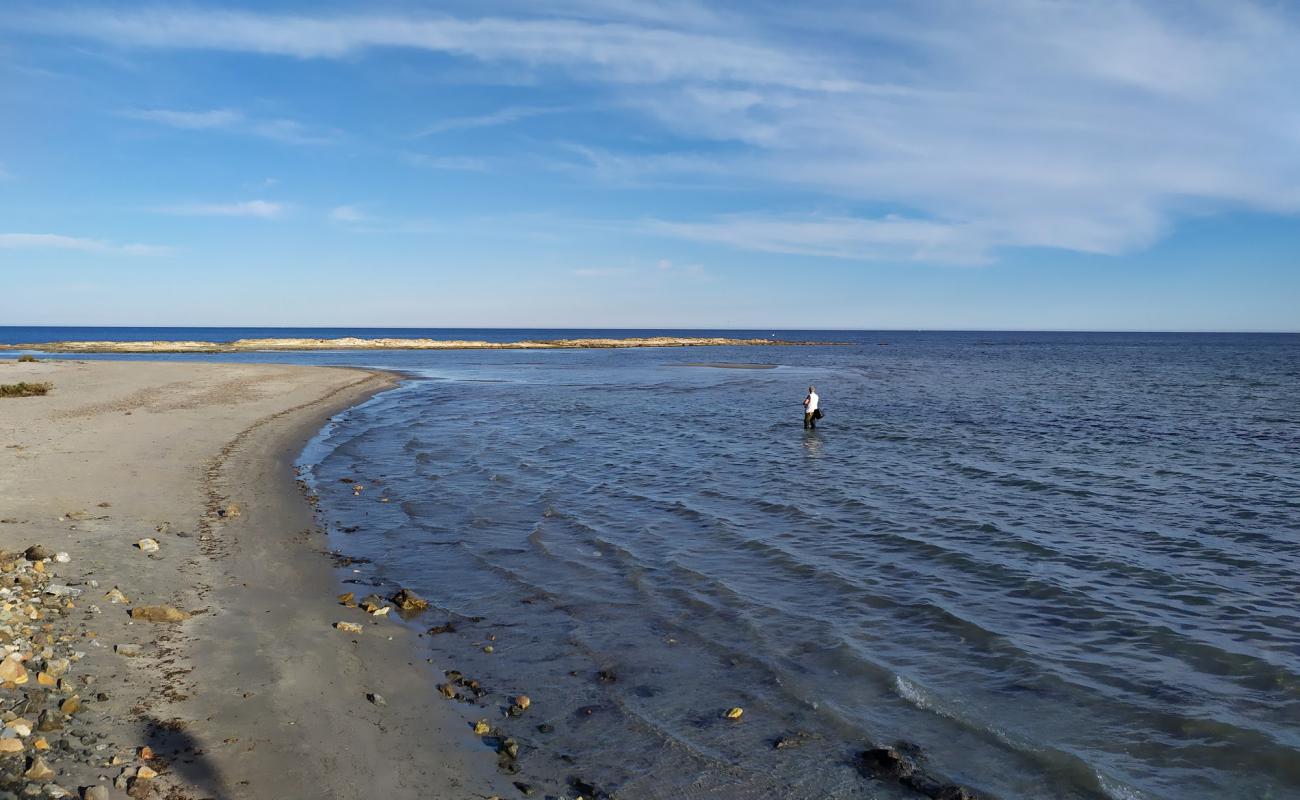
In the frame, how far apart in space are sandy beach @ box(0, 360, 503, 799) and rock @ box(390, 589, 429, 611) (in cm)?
55

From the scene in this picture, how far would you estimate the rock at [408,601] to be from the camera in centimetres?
1042

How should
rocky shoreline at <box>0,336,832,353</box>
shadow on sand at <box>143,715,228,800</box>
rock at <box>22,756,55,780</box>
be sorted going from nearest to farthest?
1. rock at <box>22,756,55,780</box>
2. shadow on sand at <box>143,715,228,800</box>
3. rocky shoreline at <box>0,336,832,353</box>

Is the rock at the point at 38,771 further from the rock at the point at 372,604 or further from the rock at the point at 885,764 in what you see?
the rock at the point at 885,764

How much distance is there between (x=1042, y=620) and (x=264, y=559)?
39.2ft

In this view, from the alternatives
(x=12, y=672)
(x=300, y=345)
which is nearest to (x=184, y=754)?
(x=12, y=672)

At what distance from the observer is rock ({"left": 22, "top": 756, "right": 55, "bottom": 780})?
18.1 feet

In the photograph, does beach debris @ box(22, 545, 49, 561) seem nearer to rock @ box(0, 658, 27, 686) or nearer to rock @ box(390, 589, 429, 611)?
rock @ box(0, 658, 27, 686)

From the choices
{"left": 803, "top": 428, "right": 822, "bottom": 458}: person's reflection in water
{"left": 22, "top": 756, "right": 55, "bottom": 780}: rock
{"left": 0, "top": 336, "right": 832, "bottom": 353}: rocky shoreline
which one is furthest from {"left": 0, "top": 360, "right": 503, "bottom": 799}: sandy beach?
{"left": 0, "top": 336, "right": 832, "bottom": 353}: rocky shoreline

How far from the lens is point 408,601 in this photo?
34.4 ft

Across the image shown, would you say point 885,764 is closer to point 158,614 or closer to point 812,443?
point 158,614

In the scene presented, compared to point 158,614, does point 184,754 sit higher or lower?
lower

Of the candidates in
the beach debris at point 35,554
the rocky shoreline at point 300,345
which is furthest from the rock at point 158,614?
the rocky shoreline at point 300,345

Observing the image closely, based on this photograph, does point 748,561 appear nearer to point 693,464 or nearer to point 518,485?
point 518,485

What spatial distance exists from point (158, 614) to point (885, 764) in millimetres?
8586
